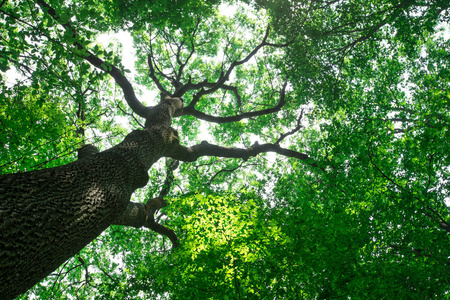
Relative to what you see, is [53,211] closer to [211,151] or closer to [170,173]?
[211,151]

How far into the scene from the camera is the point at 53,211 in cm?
255

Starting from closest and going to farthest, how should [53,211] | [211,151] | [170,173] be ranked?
[53,211] → [211,151] → [170,173]

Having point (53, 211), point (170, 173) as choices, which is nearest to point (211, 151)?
point (170, 173)

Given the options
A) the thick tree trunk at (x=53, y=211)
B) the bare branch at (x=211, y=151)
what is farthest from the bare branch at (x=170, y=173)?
the thick tree trunk at (x=53, y=211)

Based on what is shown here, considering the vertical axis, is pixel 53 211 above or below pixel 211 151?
below

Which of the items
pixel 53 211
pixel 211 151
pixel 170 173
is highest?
pixel 170 173

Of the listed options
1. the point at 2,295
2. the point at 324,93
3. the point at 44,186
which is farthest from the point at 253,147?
the point at 2,295

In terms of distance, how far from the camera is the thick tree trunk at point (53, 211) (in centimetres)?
210

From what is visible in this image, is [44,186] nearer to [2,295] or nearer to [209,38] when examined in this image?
[2,295]

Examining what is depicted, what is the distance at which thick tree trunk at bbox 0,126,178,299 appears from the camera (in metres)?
2.10

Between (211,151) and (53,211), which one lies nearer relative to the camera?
(53,211)

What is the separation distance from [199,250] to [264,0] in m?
8.68

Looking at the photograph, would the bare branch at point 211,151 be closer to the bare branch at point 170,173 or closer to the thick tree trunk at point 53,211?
the thick tree trunk at point 53,211

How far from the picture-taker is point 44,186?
2.75m
